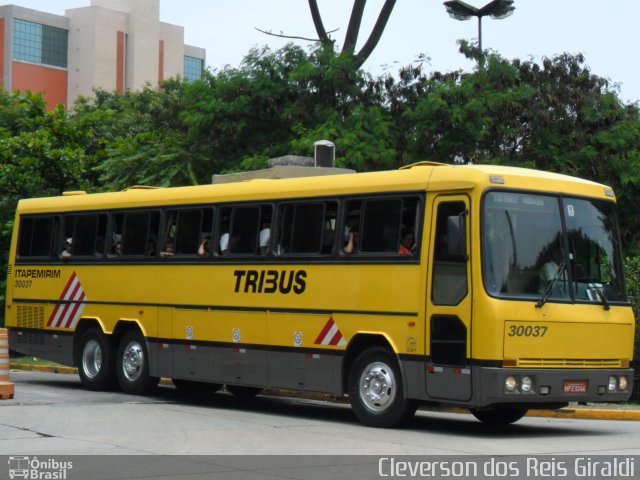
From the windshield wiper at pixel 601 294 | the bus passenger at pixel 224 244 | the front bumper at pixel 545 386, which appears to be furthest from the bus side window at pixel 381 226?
the bus passenger at pixel 224 244

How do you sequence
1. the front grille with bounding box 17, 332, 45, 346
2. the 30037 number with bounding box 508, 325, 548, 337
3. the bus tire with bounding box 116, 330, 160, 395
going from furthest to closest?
the front grille with bounding box 17, 332, 45, 346, the bus tire with bounding box 116, 330, 160, 395, the 30037 number with bounding box 508, 325, 548, 337

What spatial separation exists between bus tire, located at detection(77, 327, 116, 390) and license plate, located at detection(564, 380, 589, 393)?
846 cm

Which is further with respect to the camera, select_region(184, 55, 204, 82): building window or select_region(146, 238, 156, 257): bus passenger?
select_region(184, 55, 204, 82): building window

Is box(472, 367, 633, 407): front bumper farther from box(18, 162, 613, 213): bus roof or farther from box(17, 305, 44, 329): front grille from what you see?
box(17, 305, 44, 329): front grille

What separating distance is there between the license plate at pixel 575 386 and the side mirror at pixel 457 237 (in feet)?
6.30

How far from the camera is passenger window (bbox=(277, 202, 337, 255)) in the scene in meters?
16.2

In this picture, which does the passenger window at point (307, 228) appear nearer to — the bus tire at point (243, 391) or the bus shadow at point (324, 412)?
the bus shadow at point (324, 412)

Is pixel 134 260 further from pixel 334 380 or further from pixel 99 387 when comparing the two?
pixel 334 380

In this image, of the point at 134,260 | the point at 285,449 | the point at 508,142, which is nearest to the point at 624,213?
the point at 508,142

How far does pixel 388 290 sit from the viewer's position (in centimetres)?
1519

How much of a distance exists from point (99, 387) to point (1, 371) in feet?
9.73

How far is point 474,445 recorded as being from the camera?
13289 mm

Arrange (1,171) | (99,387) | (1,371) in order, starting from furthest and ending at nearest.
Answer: (1,171) → (99,387) → (1,371)
